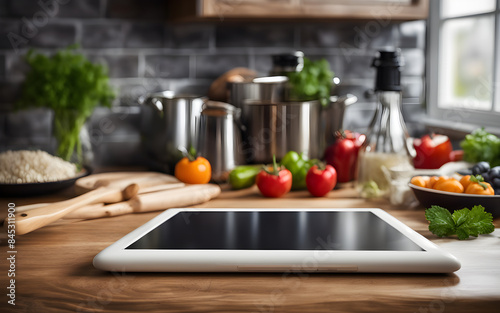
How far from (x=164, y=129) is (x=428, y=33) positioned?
1125 mm

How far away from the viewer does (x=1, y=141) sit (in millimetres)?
1876

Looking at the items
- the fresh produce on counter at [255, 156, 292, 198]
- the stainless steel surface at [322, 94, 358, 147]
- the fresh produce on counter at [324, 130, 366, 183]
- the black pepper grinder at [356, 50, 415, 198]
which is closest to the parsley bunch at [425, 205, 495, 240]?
the black pepper grinder at [356, 50, 415, 198]

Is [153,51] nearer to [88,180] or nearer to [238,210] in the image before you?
[88,180]

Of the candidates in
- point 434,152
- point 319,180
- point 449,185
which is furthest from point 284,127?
point 449,185

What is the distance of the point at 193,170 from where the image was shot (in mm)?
1528

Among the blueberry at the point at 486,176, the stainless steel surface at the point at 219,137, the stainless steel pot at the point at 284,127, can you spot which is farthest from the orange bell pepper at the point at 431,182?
the stainless steel surface at the point at 219,137

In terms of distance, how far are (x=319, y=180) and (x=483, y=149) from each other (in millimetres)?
454

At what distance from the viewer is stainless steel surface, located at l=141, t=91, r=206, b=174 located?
1.64m

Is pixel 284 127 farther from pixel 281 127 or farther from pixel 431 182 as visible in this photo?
pixel 431 182

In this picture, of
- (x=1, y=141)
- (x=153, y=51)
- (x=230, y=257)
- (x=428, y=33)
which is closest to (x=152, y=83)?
(x=153, y=51)

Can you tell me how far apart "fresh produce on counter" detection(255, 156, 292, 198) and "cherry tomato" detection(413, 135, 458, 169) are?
51 cm

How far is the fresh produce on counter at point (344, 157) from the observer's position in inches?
63.3

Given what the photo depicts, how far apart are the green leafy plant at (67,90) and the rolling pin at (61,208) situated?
57 centimetres

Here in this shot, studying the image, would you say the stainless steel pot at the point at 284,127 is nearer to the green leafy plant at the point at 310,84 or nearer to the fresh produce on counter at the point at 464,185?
the green leafy plant at the point at 310,84
